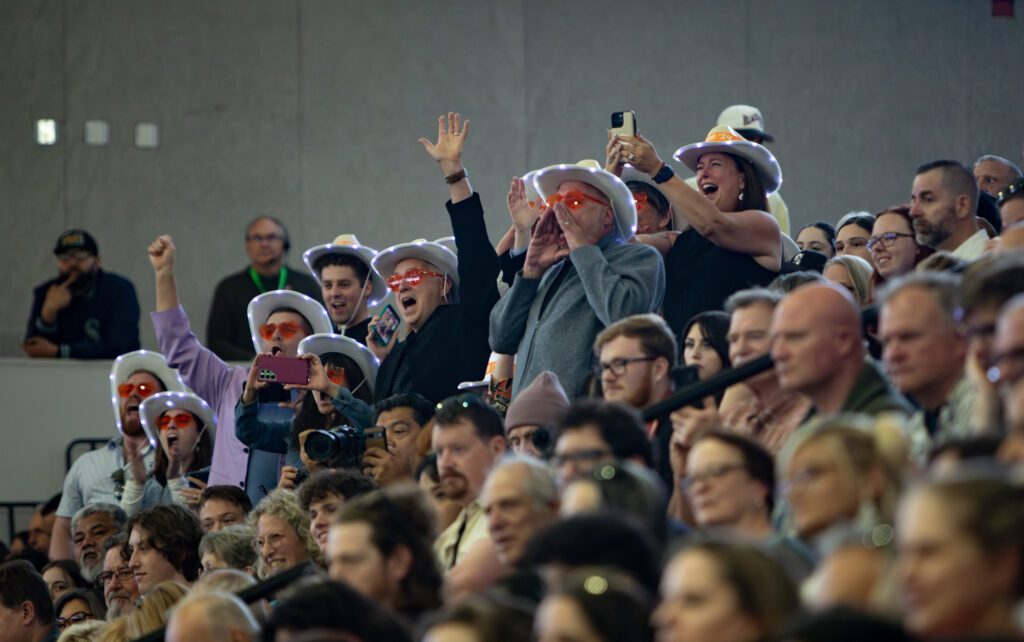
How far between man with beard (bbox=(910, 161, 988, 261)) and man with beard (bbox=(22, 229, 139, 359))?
17.0 feet

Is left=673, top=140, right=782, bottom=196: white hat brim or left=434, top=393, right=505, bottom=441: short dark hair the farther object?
left=673, top=140, right=782, bottom=196: white hat brim

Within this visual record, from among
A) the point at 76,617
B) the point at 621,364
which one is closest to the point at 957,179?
the point at 621,364

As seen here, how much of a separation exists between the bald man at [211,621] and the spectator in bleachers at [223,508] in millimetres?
2020

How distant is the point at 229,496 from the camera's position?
6.24 meters

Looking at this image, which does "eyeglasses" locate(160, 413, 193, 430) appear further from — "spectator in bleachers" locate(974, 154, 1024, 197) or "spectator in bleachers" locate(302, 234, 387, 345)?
"spectator in bleachers" locate(974, 154, 1024, 197)

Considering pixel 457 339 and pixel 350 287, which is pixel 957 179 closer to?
pixel 457 339

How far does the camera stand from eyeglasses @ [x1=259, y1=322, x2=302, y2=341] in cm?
692

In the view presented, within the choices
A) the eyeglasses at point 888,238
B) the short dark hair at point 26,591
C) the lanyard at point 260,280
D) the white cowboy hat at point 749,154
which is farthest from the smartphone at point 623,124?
the lanyard at point 260,280

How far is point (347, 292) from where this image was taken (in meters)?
6.98

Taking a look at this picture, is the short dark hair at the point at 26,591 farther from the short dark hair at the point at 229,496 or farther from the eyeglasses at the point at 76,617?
the short dark hair at the point at 229,496

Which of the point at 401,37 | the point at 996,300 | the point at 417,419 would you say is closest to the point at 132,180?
the point at 401,37

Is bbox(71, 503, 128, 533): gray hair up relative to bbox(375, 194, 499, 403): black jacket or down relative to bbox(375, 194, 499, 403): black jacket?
down

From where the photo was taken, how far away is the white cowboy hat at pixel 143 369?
7.86m

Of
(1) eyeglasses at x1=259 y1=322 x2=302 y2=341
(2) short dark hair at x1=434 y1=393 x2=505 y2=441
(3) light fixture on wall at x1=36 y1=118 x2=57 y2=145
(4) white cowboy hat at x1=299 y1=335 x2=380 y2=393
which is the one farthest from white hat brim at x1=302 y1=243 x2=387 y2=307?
(3) light fixture on wall at x1=36 y1=118 x2=57 y2=145
